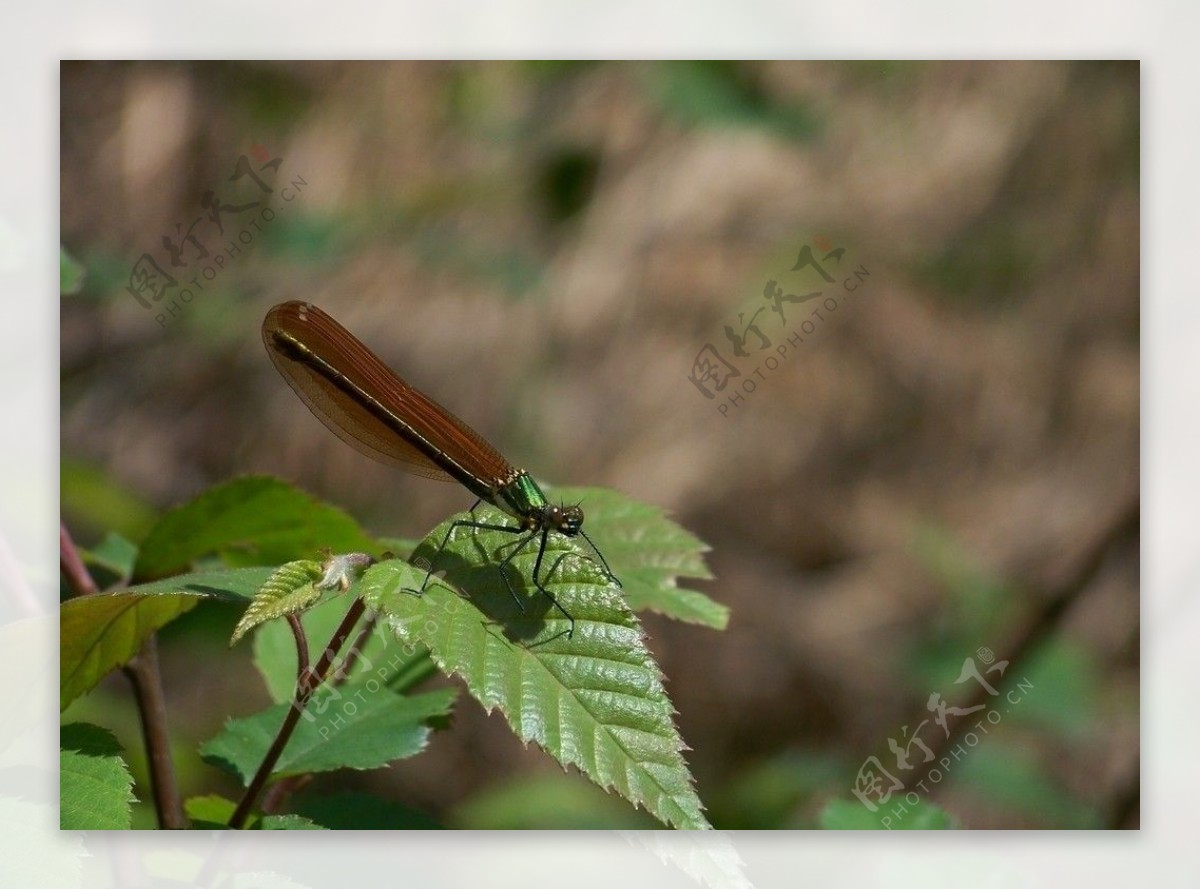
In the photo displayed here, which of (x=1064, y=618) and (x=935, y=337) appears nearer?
(x=1064, y=618)

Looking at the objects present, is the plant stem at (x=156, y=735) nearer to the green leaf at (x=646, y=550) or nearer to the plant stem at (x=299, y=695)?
the plant stem at (x=299, y=695)

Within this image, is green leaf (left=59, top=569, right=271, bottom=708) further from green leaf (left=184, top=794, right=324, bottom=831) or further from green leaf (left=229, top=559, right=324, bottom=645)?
green leaf (left=184, top=794, right=324, bottom=831)

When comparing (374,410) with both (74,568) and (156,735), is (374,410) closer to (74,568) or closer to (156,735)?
(74,568)

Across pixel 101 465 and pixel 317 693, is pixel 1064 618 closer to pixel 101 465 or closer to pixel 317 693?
pixel 317 693

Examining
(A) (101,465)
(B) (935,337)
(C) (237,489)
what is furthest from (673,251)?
(C) (237,489)

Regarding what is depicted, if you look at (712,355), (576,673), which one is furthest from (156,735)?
(712,355)

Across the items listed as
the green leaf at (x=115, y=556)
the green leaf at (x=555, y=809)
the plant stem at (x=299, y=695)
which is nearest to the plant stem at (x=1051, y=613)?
the green leaf at (x=555, y=809)

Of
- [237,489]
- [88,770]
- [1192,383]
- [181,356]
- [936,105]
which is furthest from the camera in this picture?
[181,356]
